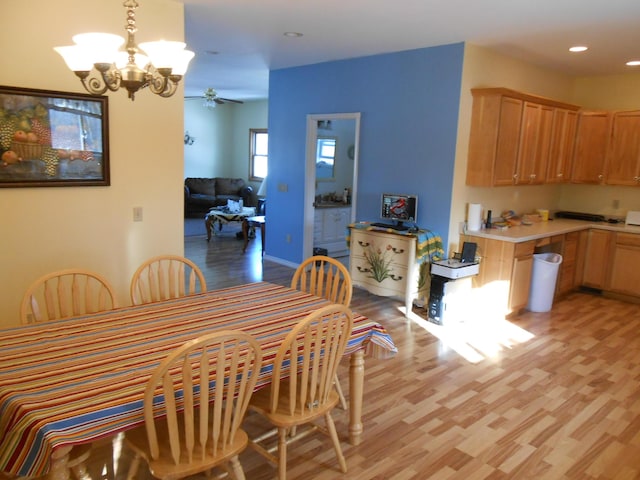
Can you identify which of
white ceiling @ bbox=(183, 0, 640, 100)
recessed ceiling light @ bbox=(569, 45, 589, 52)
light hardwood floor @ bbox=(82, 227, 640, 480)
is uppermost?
recessed ceiling light @ bbox=(569, 45, 589, 52)

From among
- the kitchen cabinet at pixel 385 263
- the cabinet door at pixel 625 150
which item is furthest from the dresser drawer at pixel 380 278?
the cabinet door at pixel 625 150

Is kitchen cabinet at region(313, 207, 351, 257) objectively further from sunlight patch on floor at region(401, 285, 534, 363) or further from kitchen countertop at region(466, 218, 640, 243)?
kitchen countertop at region(466, 218, 640, 243)

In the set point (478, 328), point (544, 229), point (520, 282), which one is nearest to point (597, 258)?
point (544, 229)

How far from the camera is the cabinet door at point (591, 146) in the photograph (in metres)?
5.76

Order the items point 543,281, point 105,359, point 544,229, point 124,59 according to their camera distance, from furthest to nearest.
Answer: point 544,229, point 543,281, point 124,59, point 105,359

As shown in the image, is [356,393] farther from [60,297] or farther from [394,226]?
[394,226]

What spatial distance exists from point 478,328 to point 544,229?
149 centimetres

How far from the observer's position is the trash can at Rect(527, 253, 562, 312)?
4.93m

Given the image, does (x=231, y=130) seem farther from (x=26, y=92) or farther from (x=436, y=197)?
(x=26, y=92)

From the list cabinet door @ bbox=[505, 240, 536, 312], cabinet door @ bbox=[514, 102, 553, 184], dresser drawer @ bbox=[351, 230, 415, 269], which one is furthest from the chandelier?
cabinet door @ bbox=[514, 102, 553, 184]

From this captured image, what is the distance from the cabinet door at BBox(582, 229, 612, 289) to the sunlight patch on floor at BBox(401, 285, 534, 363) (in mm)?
1714

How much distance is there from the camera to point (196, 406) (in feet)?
6.01

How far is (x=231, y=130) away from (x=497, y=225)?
829 cm

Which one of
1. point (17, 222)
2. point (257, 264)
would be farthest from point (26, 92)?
point (257, 264)
